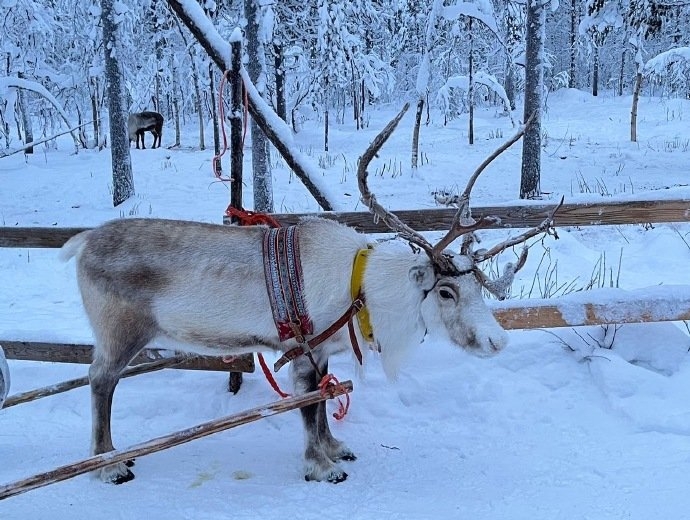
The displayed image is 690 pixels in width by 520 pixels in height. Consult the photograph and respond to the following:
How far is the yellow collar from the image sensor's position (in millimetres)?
3074

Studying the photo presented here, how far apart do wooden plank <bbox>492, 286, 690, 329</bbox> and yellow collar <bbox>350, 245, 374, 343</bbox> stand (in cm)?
106

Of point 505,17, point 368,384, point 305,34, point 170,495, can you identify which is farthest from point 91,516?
point 305,34

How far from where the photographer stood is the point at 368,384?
13.5 feet

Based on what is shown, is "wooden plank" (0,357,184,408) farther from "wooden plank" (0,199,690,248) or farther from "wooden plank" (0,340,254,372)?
"wooden plank" (0,199,690,248)

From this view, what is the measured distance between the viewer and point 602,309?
3688 mm

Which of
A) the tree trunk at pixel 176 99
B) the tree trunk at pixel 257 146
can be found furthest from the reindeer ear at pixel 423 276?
the tree trunk at pixel 176 99

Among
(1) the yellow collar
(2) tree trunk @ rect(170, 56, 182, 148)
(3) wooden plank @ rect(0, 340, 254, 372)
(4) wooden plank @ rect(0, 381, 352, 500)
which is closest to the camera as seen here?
(4) wooden plank @ rect(0, 381, 352, 500)

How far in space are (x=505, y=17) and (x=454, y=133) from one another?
10.7 meters

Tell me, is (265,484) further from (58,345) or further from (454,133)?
(454,133)

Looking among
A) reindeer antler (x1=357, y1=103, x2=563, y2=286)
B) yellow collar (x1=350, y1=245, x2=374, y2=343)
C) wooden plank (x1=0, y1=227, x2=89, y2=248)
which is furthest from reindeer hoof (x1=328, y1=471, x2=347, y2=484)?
wooden plank (x1=0, y1=227, x2=89, y2=248)

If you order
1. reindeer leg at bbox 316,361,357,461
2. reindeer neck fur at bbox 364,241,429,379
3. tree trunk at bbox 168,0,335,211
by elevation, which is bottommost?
reindeer leg at bbox 316,361,357,461

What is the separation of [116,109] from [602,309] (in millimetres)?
11183

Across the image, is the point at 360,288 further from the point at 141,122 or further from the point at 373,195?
the point at 141,122

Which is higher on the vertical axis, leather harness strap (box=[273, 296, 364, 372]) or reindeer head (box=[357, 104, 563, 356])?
reindeer head (box=[357, 104, 563, 356])
